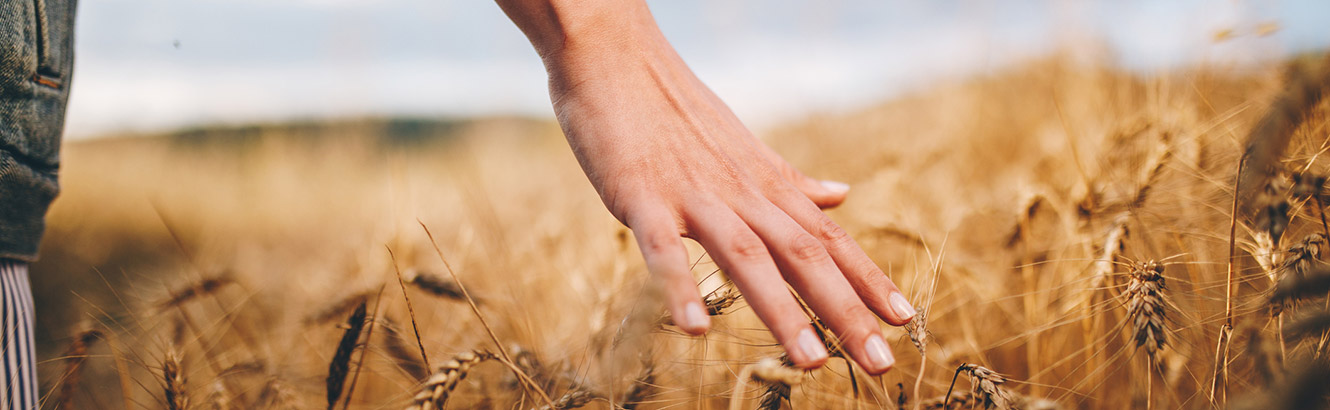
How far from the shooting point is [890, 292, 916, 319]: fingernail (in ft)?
2.86

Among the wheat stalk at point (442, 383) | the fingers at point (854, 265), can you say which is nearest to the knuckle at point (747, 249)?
the fingers at point (854, 265)

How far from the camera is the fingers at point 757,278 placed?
2.58 feet

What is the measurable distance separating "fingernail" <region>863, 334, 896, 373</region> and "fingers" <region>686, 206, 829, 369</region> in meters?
0.07

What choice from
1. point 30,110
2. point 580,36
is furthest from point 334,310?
point 580,36

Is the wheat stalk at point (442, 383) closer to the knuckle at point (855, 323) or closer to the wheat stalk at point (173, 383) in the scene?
the wheat stalk at point (173, 383)

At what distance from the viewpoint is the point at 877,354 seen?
0.80 m

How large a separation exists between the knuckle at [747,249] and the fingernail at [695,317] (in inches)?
5.0

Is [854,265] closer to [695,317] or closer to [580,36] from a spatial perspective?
[695,317]

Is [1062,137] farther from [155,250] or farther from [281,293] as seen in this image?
[155,250]

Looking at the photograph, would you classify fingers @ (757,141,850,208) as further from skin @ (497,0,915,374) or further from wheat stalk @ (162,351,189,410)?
wheat stalk @ (162,351,189,410)

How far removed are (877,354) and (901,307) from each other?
119 millimetres

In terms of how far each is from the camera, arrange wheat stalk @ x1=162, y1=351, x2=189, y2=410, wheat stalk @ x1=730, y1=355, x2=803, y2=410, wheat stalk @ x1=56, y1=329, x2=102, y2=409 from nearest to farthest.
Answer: wheat stalk @ x1=730, y1=355, x2=803, y2=410 → wheat stalk @ x1=162, y1=351, x2=189, y2=410 → wheat stalk @ x1=56, y1=329, x2=102, y2=409

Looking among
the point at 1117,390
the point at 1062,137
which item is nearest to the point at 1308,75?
the point at 1117,390

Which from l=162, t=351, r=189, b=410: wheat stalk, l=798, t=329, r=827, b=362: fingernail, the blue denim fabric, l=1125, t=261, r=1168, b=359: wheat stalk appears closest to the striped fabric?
the blue denim fabric
